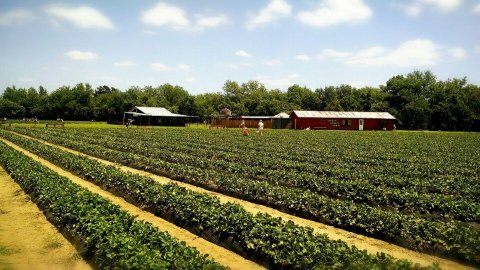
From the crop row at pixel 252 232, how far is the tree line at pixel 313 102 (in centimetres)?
7572

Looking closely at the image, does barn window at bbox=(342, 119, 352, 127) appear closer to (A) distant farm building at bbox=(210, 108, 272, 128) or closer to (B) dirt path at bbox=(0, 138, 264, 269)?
(A) distant farm building at bbox=(210, 108, 272, 128)

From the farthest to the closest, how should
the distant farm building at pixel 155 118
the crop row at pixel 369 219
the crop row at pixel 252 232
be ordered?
the distant farm building at pixel 155 118 → the crop row at pixel 369 219 → the crop row at pixel 252 232

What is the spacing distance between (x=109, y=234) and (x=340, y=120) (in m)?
70.3

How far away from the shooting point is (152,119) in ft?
262

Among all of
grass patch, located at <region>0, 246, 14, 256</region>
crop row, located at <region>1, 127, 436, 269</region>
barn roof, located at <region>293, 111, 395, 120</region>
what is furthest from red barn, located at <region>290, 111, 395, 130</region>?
grass patch, located at <region>0, 246, 14, 256</region>

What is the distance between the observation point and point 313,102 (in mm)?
104500

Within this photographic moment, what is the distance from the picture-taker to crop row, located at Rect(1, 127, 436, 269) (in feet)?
22.7

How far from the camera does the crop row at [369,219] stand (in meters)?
8.15

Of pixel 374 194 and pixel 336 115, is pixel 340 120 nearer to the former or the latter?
pixel 336 115

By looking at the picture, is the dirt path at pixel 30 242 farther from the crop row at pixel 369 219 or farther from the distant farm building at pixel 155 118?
the distant farm building at pixel 155 118

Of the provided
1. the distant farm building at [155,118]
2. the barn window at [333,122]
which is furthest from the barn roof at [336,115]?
the distant farm building at [155,118]

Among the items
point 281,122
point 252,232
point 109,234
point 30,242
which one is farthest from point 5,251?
point 281,122

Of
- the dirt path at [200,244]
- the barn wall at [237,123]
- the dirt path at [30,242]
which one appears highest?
the barn wall at [237,123]

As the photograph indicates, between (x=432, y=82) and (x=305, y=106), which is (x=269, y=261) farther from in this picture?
(x=432, y=82)
